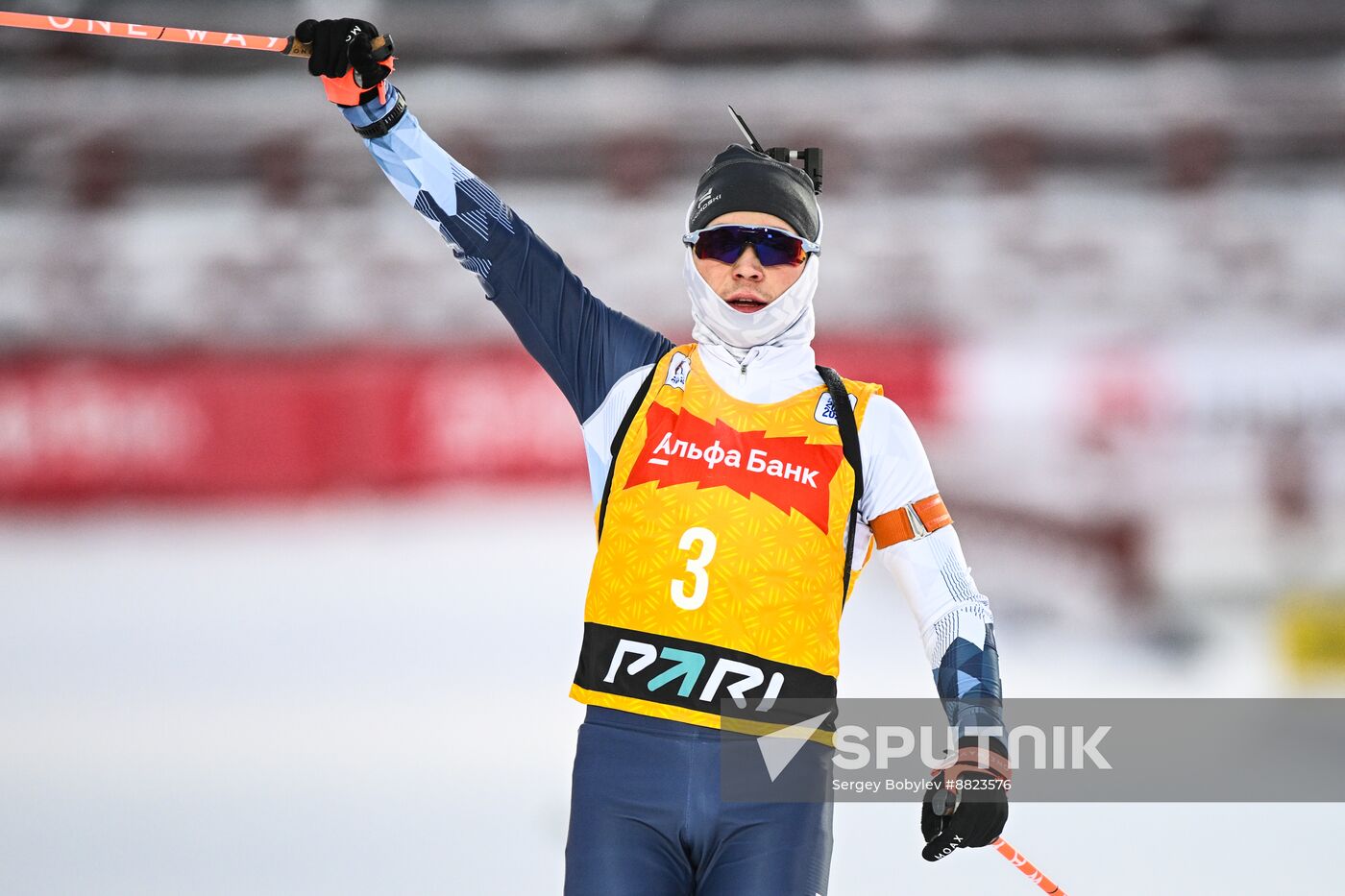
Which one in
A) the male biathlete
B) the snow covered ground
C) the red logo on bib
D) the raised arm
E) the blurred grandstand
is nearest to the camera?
the male biathlete

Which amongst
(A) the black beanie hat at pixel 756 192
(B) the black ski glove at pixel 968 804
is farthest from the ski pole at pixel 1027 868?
(A) the black beanie hat at pixel 756 192

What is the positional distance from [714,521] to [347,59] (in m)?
0.98

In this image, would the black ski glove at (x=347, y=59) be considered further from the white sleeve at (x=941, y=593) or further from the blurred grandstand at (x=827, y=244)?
the blurred grandstand at (x=827, y=244)

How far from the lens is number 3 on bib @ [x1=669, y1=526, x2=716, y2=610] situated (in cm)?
212

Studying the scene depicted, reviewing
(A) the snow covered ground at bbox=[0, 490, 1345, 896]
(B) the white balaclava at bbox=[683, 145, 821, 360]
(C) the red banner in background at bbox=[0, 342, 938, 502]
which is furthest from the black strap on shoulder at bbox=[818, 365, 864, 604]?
(C) the red banner in background at bbox=[0, 342, 938, 502]

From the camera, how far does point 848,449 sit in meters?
2.24

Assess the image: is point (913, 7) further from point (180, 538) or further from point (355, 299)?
point (180, 538)

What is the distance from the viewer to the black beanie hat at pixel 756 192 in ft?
7.75

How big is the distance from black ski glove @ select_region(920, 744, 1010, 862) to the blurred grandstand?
10.5ft

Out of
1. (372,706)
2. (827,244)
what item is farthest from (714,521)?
(827,244)

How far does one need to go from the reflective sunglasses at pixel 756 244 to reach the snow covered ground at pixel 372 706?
2.17m

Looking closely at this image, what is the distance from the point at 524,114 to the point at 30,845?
12.0 ft

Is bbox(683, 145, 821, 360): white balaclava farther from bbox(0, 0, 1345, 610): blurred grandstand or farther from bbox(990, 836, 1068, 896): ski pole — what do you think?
bbox(0, 0, 1345, 610): blurred grandstand

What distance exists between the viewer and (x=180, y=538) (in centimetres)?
547
